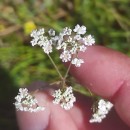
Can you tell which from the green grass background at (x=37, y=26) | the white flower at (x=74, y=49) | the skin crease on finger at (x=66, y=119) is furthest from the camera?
the green grass background at (x=37, y=26)

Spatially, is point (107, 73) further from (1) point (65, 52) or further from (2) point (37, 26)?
(2) point (37, 26)

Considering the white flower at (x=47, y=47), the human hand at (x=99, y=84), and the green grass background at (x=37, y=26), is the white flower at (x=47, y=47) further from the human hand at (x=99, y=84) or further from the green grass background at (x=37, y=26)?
the green grass background at (x=37, y=26)

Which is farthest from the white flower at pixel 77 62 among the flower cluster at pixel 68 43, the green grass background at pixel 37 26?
the green grass background at pixel 37 26

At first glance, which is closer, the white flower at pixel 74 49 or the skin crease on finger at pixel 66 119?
the white flower at pixel 74 49

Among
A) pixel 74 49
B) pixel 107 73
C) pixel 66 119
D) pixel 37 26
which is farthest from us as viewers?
pixel 37 26

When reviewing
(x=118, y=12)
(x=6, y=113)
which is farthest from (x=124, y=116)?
(x=118, y=12)

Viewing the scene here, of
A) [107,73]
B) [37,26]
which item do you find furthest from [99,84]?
[37,26]

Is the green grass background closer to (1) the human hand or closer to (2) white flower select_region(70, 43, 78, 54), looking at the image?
(1) the human hand
